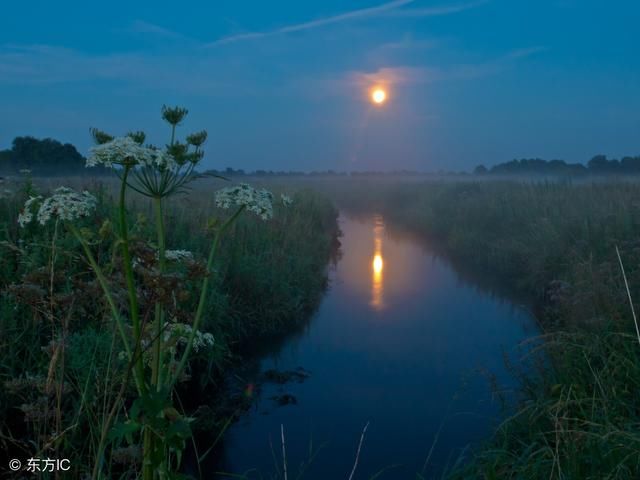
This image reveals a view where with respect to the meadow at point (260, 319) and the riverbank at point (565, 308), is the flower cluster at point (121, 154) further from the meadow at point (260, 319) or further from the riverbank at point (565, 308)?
the riverbank at point (565, 308)

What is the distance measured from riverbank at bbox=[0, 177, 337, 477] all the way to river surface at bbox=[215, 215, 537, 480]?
0.52 metres

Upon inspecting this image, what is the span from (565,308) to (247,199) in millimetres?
4623

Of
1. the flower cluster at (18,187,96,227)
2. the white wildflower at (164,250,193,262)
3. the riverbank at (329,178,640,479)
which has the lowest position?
the riverbank at (329,178,640,479)

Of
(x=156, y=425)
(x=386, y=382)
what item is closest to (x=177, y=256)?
(x=156, y=425)

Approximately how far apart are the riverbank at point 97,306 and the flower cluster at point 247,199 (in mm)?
138

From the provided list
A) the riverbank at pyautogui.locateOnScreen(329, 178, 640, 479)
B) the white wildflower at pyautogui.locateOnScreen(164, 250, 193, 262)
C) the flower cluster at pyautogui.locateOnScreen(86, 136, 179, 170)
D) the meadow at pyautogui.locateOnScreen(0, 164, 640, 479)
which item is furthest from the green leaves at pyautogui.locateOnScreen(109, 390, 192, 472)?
the riverbank at pyautogui.locateOnScreen(329, 178, 640, 479)

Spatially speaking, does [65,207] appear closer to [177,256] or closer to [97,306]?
[177,256]

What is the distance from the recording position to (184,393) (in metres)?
5.35

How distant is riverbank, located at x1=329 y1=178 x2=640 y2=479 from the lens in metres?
3.08

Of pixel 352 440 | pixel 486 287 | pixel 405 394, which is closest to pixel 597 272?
pixel 405 394

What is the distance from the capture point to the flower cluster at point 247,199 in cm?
221

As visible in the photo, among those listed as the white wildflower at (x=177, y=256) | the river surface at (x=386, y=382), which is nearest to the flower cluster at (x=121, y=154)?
Result: the white wildflower at (x=177, y=256)

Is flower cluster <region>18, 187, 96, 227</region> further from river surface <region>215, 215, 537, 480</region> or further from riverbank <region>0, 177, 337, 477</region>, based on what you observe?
river surface <region>215, 215, 537, 480</region>

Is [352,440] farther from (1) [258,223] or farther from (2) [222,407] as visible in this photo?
(1) [258,223]
